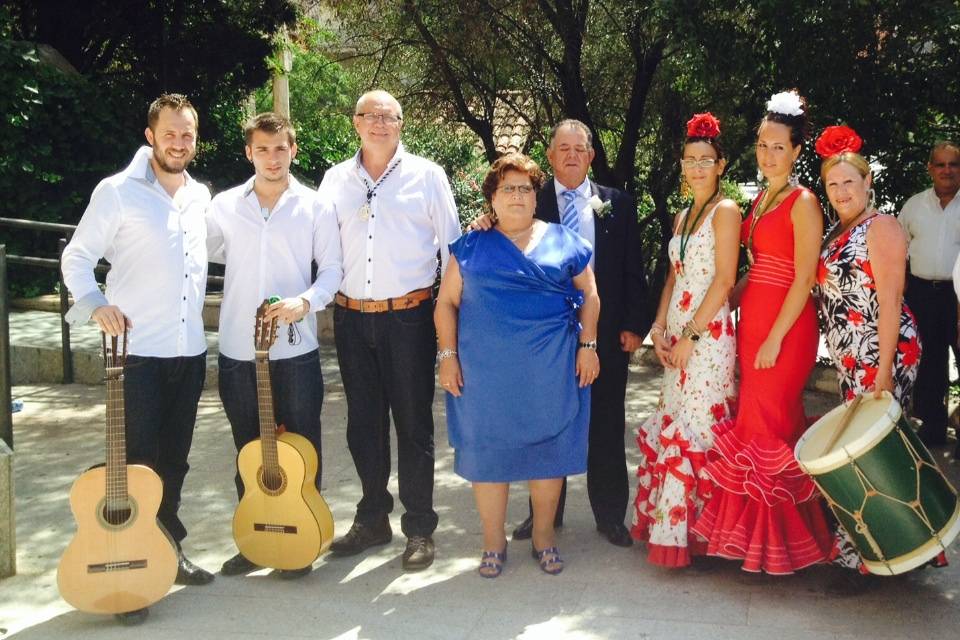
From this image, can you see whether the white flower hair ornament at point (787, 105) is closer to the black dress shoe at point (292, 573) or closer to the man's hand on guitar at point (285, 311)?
the man's hand on guitar at point (285, 311)

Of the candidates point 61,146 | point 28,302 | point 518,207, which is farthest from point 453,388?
point 61,146

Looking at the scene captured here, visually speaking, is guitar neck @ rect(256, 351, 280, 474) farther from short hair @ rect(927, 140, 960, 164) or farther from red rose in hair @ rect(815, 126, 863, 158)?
short hair @ rect(927, 140, 960, 164)

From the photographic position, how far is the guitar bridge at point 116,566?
429 cm

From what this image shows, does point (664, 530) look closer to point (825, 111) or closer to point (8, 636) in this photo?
point (8, 636)

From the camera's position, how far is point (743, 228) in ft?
16.0

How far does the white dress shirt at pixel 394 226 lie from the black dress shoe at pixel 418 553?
110cm

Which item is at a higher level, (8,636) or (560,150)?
(560,150)

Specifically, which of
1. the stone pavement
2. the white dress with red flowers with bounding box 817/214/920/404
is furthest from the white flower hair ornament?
the stone pavement

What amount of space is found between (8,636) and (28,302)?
672 centimetres

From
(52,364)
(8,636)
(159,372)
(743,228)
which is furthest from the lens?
(52,364)

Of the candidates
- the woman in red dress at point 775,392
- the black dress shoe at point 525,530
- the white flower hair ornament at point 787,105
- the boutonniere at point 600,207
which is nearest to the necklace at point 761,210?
the woman in red dress at point 775,392

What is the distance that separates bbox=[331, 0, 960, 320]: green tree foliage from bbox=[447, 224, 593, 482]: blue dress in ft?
7.78

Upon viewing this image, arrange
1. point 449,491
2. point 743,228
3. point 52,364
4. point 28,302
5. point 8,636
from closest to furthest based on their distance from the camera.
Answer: point 8,636
point 743,228
point 449,491
point 52,364
point 28,302

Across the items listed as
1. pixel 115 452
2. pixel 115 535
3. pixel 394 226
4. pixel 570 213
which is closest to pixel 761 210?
pixel 570 213
